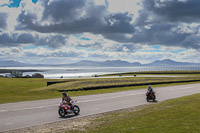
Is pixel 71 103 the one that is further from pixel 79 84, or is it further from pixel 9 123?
pixel 79 84

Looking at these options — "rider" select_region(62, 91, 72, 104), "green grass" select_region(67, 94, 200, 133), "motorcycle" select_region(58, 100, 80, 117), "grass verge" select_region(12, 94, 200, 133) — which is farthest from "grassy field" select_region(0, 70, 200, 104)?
"green grass" select_region(67, 94, 200, 133)

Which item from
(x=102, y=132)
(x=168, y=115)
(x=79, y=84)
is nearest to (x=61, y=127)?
(x=102, y=132)

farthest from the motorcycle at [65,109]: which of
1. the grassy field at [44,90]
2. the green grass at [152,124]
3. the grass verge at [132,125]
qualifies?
the grassy field at [44,90]

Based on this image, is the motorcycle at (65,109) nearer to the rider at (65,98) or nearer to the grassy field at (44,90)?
the rider at (65,98)

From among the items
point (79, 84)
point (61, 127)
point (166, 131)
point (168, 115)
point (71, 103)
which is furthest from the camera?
point (79, 84)

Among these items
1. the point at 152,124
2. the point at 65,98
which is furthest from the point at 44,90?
the point at 152,124

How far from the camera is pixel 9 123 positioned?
13.4 m

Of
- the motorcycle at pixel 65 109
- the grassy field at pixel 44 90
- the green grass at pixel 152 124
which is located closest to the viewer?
the green grass at pixel 152 124

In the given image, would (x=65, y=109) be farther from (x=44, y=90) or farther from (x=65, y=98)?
(x=44, y=90)

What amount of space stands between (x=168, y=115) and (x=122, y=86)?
89.9 ft


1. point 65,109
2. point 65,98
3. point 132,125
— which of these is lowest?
point 132,125

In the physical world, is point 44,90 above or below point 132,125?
above

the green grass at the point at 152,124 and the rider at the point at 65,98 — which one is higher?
the rider at the point at 65,98

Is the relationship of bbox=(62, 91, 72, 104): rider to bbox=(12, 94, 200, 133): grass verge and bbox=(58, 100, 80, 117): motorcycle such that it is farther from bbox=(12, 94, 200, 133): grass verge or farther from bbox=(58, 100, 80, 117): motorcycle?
bbox=(12, 94, 200, 133): grass verge
